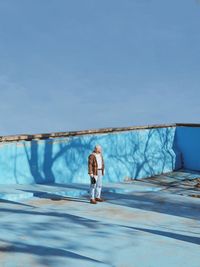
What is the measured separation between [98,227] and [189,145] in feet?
34.4

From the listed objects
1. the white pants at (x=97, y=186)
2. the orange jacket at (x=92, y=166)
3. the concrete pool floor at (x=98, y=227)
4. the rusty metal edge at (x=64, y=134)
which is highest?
the rusty metal edge at (x=64, y=134)

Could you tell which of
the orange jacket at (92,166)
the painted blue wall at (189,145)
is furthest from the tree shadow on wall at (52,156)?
the painted blue wall at (189,145)

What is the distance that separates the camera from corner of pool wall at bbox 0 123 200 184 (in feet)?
41.3

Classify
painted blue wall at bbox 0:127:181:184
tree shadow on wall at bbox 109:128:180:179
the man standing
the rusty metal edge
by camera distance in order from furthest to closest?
1. tree shadow on wall at bbox 109:128:180:179
2. the rusty metal edge
3. painted blue wall at bbox 0:127:181:184
4. the man standing

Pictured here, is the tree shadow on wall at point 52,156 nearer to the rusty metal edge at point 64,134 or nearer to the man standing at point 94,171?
the rusty metal edge at point 64,134

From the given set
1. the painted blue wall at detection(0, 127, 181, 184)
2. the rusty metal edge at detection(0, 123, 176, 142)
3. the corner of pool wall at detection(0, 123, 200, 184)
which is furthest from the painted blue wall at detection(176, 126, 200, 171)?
the rusty metal edge at detection(0, 123, 176, 142)

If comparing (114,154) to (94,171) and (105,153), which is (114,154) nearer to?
(105,153)

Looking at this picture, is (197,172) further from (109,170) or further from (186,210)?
(186,210)

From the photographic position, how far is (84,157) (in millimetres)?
14266

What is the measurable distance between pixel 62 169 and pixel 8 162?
202 cm

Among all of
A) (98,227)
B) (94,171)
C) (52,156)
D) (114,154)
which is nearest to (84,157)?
(52,156)

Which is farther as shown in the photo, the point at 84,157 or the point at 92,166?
the point at 84,157

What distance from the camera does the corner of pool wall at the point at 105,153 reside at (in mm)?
12602

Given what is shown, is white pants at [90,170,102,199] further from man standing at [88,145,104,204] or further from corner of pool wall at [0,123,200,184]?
corner of pool wall at [0,123,200,184]
